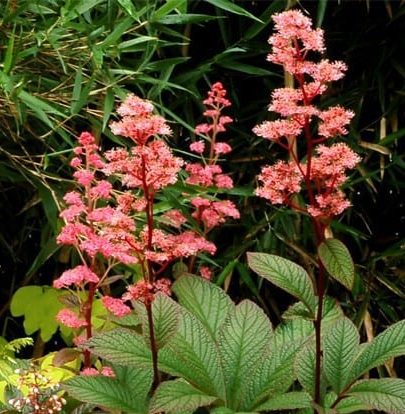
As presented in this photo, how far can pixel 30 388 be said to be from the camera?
4.13 feet

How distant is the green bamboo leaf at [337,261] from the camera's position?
1.17m

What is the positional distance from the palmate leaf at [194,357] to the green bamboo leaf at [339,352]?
0.15m

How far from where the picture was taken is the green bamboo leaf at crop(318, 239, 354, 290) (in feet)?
3.83

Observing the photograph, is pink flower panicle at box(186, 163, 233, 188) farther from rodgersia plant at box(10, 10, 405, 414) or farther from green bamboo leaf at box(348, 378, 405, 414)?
green bamboo leaf at box(348, 378, 405, 414)

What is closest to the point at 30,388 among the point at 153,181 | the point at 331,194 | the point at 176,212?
the point at 153,181

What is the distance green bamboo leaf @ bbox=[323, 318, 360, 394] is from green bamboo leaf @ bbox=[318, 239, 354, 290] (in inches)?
5.6

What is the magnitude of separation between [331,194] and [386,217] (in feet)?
4.68

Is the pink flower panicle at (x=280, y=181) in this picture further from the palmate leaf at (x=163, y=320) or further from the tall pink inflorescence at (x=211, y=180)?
the tall pink inflorescence at (x=211, y=180)

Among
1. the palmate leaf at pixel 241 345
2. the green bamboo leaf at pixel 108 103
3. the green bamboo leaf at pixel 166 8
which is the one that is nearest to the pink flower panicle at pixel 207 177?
the green bamboo leaf at pixel 108 103

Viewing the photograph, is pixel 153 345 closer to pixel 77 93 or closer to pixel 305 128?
pixel 305 128

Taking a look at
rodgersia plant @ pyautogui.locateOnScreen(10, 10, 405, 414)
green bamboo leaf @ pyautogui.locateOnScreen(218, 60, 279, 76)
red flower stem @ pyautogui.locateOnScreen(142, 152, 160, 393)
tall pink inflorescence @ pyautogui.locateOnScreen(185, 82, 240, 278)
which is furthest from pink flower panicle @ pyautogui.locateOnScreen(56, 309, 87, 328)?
green bamboo leaf @ pyautogui.locateOnScreen(218, 60, 279, 76)

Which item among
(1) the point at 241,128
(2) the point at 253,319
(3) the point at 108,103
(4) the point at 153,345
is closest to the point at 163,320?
(4) the point at 153,345

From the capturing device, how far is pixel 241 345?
4.28 ft

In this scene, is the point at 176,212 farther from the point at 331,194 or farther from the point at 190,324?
the point at 331,194
